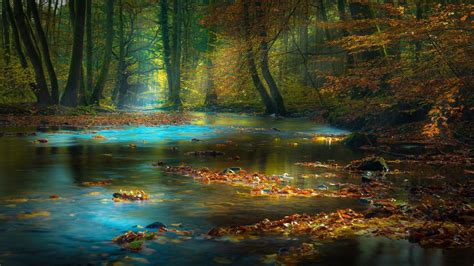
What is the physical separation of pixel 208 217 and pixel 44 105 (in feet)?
86.6

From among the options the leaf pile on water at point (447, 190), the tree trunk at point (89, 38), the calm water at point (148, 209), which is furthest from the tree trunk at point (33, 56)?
the leaf pile on water at point (447, 190)

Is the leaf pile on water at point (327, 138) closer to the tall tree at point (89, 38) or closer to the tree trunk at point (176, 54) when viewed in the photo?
the tall tree at point (89, 38)

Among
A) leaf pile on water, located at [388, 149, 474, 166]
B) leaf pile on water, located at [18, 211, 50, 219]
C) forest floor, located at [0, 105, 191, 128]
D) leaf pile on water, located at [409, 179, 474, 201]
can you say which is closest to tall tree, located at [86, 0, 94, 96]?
forest floor, located at [0, 105, 191, 128]

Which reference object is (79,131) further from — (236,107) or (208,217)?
(236,107)

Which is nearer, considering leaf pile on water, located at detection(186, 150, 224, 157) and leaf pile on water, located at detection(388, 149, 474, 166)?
leaf pile on water, located at detection(388, 149, 474, 166)

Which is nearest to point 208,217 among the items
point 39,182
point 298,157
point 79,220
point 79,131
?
point 79,220

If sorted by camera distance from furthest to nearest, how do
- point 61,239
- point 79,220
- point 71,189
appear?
point 71,189 < point 79,220 < point 61,239

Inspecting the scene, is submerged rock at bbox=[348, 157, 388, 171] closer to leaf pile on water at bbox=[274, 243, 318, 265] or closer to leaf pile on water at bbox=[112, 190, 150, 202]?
leaf pile on water at bbox=[112, 190, 150, 202]

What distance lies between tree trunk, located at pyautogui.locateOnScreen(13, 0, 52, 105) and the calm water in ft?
53.3

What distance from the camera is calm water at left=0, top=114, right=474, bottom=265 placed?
5.63 m

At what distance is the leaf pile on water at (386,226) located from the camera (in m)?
6.31

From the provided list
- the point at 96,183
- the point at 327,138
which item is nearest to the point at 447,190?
the point at 96,183

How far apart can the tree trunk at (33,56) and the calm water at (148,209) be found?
53.3 feet

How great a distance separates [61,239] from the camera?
20.2 ft
